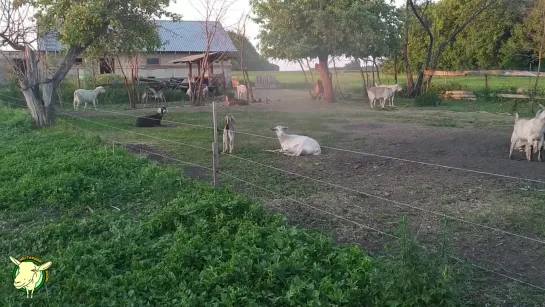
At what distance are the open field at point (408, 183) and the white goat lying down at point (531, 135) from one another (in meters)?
0.28

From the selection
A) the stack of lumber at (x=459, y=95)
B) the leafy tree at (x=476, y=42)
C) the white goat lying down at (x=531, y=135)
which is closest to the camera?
the white goat lying down at (x=531, y=135)

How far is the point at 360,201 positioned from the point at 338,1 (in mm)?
16405

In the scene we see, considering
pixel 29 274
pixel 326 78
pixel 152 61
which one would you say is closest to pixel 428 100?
pixel 326 78

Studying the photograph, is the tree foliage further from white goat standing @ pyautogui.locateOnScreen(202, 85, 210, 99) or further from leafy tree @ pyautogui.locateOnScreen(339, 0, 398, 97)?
white goat standing @ pyautogui.locateOnScreen(202, 85, 210, 99)

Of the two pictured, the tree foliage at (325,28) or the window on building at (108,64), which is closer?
the tree foliage at (325,28)

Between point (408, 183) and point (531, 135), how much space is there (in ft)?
9.54

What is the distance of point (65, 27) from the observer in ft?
43.1

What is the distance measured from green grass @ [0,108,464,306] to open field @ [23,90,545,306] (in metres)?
0.64

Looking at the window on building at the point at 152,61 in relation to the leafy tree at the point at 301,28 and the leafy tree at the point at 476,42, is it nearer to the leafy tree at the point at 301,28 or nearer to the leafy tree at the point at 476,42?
the leafy tree at the point at 301,28

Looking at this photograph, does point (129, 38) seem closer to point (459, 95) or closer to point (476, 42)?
point (459, 95)

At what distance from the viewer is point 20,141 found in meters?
10.8

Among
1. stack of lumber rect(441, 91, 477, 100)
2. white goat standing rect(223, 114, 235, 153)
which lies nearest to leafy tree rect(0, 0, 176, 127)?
white goat standing rect(223, 114, 235, 153)

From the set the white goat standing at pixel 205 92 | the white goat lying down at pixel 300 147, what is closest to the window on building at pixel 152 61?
the white goat standing at pixel 205 92

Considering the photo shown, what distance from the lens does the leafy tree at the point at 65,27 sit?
43.2 ft
